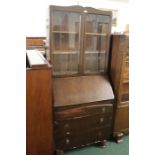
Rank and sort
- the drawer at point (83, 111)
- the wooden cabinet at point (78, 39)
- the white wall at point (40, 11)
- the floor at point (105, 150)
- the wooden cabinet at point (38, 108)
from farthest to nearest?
the white wall at point (40, 11), the floor at point (105, 150), the wooden cabinet at point (78, 39), the drawer at point (83, 111), the wooden cabinet at point (38, 108)

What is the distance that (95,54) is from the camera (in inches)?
93.1

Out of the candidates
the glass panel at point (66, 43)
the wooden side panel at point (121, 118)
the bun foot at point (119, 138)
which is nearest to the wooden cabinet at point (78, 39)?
the glass panel at point (66, 43)

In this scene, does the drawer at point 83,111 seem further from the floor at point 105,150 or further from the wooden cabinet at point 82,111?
the floor at point 105,150

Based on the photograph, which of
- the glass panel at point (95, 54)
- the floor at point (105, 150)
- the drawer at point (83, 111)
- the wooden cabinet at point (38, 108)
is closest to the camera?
the wooden cabinet at point (38, 108)

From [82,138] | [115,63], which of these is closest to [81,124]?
[82,138]

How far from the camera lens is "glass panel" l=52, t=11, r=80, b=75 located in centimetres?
211

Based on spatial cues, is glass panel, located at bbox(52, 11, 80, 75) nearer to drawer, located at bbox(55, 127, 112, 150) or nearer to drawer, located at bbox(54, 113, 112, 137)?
drawer, located at bbox(54, 113, 112, 137)

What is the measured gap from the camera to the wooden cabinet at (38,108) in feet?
5.26

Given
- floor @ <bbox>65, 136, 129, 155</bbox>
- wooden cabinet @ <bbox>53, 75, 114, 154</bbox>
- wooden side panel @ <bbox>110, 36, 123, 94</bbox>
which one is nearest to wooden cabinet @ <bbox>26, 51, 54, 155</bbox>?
wooden cabinet @ <bbox>53, 75, 114, 154</bbox>

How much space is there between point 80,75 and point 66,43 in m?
0.43
